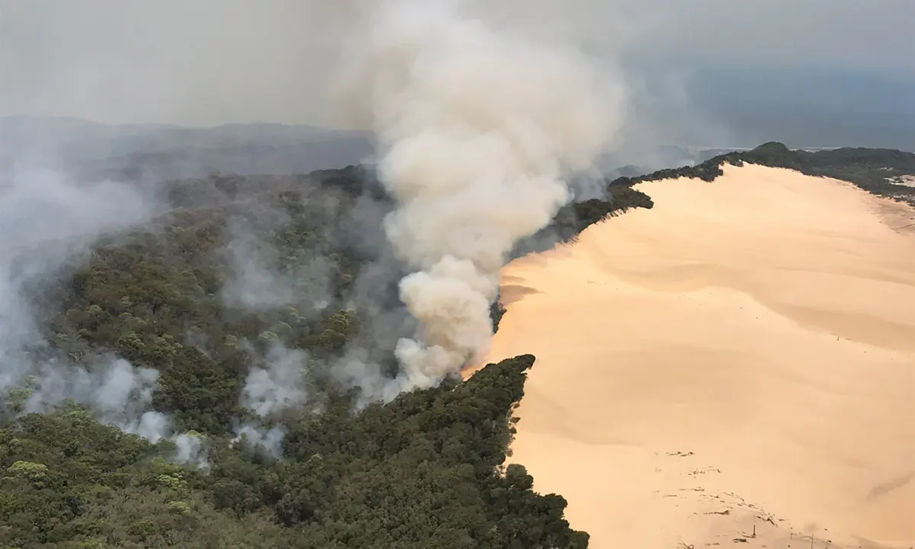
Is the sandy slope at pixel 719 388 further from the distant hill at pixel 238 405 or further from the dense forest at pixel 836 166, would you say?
the dense forest at pixel 836 166

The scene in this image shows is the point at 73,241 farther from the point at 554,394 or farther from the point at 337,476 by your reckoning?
the point at 554,394

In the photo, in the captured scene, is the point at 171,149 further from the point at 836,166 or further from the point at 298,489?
the point at 836,166

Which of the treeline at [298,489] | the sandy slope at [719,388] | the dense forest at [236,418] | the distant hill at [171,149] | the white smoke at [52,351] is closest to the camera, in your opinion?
the treeline at [298,489]

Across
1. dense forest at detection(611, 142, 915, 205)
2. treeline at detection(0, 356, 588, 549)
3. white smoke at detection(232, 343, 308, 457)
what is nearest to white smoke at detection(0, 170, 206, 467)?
treeline at detection(0, 356, 588, 549)

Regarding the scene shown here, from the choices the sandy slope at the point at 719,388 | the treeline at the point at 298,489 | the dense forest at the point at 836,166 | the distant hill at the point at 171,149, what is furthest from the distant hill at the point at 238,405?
the dense forest at the point at 836,166

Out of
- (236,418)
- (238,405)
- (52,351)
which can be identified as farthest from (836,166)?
(52,351)
